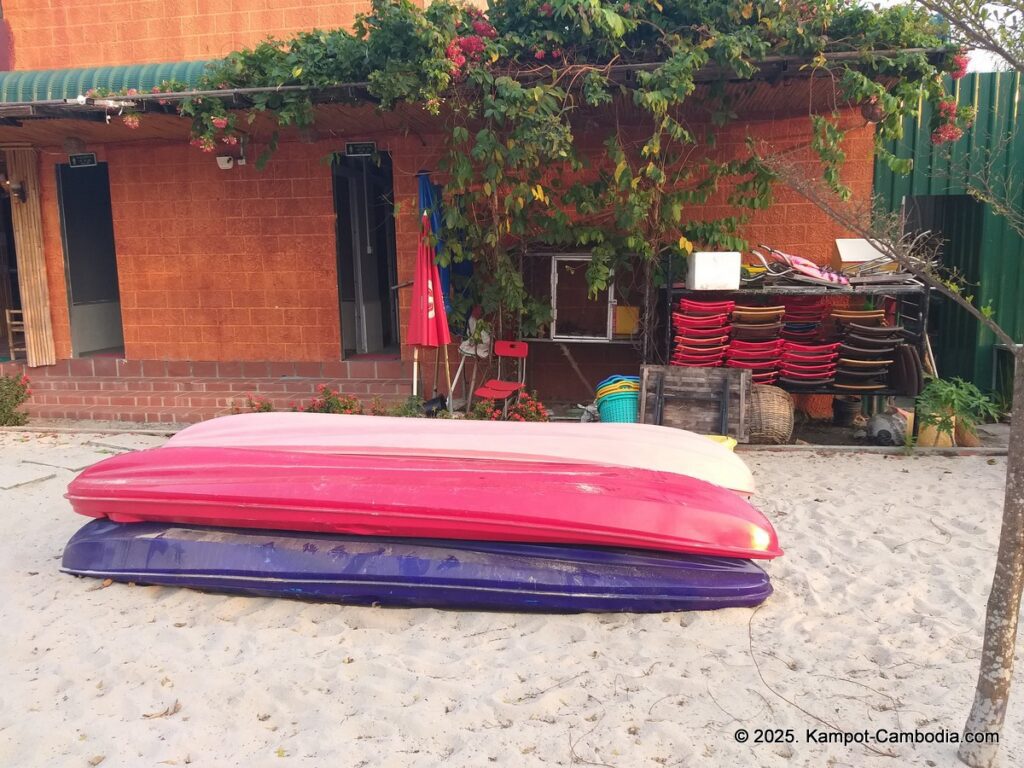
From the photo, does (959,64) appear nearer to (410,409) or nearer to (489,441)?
(489,441)

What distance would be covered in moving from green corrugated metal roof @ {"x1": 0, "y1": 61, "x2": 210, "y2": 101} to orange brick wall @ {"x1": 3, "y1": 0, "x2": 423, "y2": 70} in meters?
0.48

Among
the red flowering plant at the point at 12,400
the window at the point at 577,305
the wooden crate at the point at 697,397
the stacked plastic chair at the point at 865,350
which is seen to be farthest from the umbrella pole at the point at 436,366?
the red flowering plant at the point at 12,400

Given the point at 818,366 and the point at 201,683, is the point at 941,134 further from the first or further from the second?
the point at 201,683

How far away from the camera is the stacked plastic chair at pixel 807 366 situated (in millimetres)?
6406

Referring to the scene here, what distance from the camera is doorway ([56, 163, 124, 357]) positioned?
8.53 metres

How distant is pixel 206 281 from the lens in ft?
26.5

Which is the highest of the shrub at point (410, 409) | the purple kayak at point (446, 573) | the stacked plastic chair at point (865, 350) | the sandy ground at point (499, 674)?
→ the stacked plastic chair at point (865, 350)

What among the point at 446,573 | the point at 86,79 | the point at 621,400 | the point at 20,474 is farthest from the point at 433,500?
the point at 86,79

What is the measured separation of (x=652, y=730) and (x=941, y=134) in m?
5.69

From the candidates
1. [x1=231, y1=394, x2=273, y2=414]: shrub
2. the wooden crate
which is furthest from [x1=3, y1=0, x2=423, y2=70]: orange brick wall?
the wooden crate

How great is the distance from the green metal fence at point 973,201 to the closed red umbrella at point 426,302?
4.34 metres

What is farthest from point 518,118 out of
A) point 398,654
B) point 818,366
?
point 398,654

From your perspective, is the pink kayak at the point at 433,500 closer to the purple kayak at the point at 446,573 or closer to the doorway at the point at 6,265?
the purple kayak at the point at 446,573

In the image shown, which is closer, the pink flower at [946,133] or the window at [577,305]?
the pink flower at [946,133]
